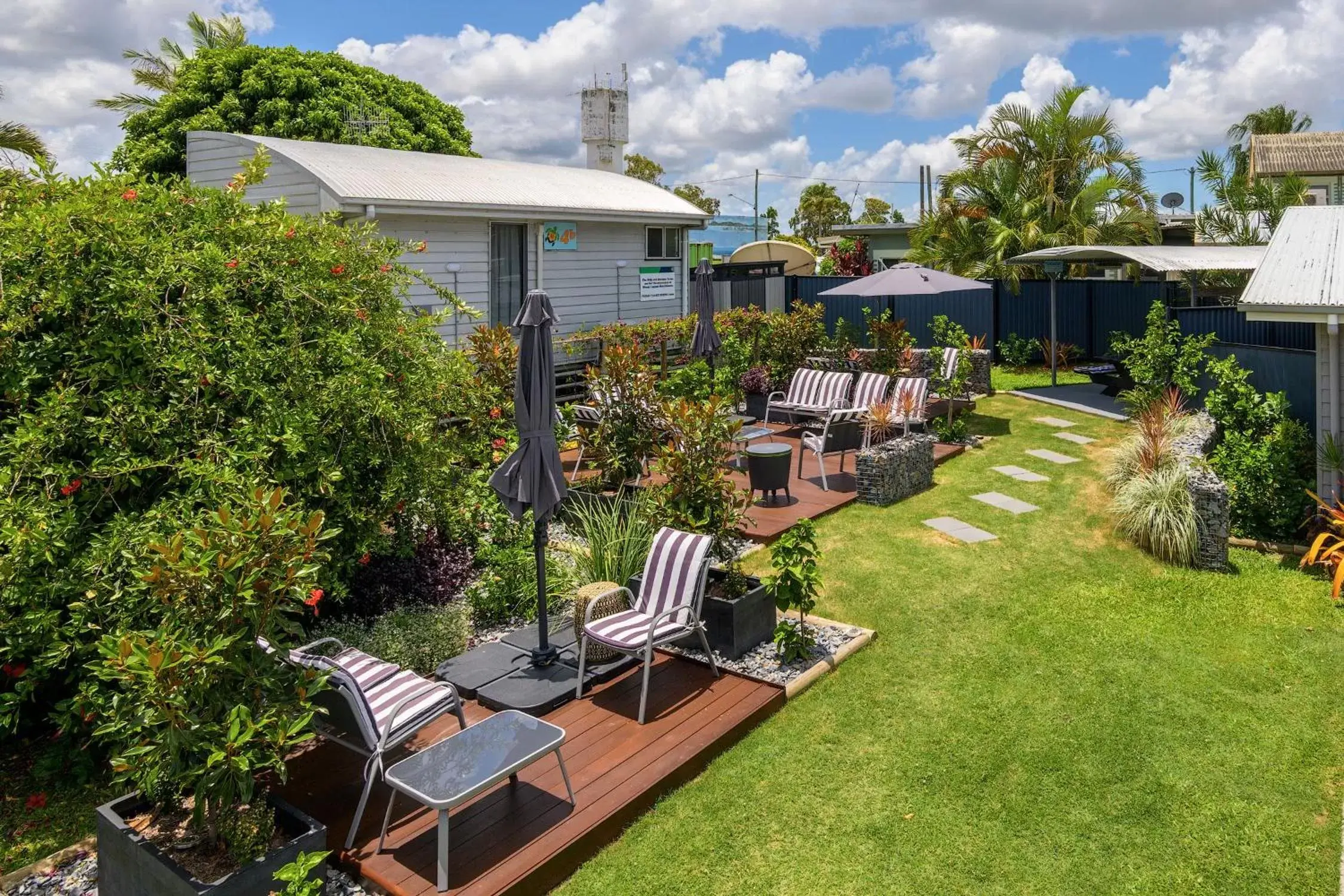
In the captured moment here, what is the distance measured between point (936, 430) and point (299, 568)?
998 cm

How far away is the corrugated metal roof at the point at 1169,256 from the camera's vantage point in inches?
518

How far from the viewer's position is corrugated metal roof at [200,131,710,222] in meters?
11.9

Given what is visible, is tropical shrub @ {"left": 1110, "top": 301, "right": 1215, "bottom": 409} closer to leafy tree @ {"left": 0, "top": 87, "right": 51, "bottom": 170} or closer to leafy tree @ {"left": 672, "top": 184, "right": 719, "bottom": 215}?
leafy tree @ {"left": 0, "top": 87, "right": 51, "bottom": 170}

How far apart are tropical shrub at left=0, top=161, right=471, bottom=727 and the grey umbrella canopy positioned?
20.3 feet

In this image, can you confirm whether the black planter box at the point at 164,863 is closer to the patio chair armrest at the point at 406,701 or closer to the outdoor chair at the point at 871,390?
the patio chair armrest at the point at 406,701

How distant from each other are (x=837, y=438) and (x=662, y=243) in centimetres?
809

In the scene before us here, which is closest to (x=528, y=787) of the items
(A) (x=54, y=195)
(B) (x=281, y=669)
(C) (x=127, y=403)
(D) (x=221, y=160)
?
(B) (x=281, y=669)

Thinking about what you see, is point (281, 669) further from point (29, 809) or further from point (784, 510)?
Answer: point (784, 510)

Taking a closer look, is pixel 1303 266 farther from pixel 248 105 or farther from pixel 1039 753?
pixel 248 105

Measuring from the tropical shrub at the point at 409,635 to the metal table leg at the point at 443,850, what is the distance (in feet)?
6.99

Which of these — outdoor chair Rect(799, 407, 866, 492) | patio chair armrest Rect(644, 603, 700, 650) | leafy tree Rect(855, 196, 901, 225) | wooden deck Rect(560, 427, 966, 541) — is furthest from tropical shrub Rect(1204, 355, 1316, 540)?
leafy tree Rect(855, 196, 901, 225)

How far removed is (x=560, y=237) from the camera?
14.8 meters

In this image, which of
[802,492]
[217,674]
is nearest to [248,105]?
[802,492]

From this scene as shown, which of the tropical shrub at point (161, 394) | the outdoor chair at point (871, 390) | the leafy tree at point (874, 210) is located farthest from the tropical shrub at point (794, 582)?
the leafy tree at point (874, 210)
